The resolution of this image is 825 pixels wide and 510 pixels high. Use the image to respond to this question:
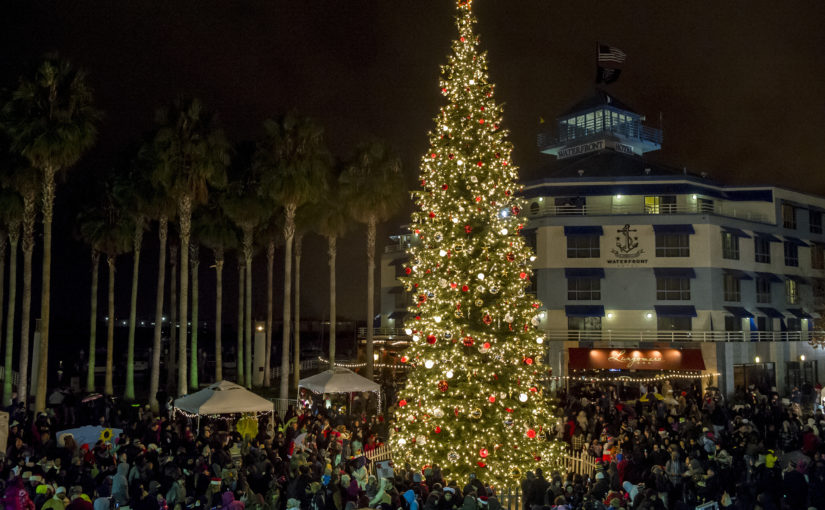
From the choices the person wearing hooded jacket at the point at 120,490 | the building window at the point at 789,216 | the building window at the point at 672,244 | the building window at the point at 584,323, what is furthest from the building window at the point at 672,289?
the person wearing hooded jacket at the point at 120,490

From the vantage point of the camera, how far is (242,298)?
43.3m

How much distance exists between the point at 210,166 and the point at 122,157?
23.0ft

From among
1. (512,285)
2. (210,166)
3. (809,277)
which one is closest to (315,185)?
(210,166)

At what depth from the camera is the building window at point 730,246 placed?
42594 mm

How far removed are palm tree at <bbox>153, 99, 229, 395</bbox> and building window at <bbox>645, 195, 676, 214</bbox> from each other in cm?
2646

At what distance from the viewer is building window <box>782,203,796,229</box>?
155ft

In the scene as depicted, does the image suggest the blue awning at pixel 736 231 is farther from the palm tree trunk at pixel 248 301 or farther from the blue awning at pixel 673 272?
the palm tree trunk at pixel 248 301

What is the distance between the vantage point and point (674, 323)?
4219 cm

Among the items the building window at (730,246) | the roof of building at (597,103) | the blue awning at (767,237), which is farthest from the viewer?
the roof of building at (597,103)

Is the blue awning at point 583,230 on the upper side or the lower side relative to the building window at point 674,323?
upper

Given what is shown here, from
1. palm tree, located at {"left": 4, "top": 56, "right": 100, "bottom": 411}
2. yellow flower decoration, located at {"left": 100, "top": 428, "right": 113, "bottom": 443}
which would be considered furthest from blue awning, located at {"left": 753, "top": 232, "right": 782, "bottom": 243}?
yellow flower decoration, located at {"left": 100, "top": 428, "right": 113, "bottom": 443}

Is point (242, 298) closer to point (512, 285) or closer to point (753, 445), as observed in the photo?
point (512, 285)

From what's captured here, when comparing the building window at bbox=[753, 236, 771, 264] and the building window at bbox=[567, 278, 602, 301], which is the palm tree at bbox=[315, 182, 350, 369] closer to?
the building window at bbox=[567, 278, 602, 301]

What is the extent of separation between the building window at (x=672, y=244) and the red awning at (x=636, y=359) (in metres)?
5.96
